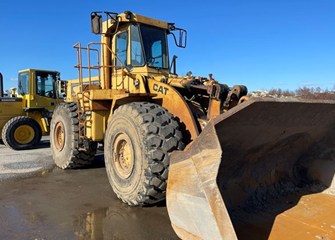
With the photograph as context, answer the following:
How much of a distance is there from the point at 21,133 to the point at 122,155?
744cm

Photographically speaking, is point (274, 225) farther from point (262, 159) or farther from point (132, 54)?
point (132, 54)

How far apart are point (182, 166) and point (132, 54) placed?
3.52m

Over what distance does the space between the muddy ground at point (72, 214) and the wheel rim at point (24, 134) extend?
5.07 metres

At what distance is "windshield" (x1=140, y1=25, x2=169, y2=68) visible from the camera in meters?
6.59

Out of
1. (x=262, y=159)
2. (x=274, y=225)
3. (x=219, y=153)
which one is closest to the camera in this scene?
(x=219, y=153)

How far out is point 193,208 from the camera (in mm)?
3227

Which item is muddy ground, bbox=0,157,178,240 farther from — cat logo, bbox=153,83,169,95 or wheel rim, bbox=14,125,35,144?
wheel rim, bbox=14,125,35,144

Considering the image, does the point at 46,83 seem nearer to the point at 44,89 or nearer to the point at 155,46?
the point at 44,89

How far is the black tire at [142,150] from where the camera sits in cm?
452

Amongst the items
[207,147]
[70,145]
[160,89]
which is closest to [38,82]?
[70,145]

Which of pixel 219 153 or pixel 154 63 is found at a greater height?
pixel 154 63

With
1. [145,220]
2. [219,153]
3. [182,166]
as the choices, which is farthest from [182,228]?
[145,220]

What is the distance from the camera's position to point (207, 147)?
3.29 meters

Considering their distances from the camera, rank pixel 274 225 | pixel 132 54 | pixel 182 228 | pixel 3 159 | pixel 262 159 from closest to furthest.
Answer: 1. pixel 182 228
2. pixel 274 225
3. pixel 262 159
4. pixel 132 54
5. pixel 3 159
